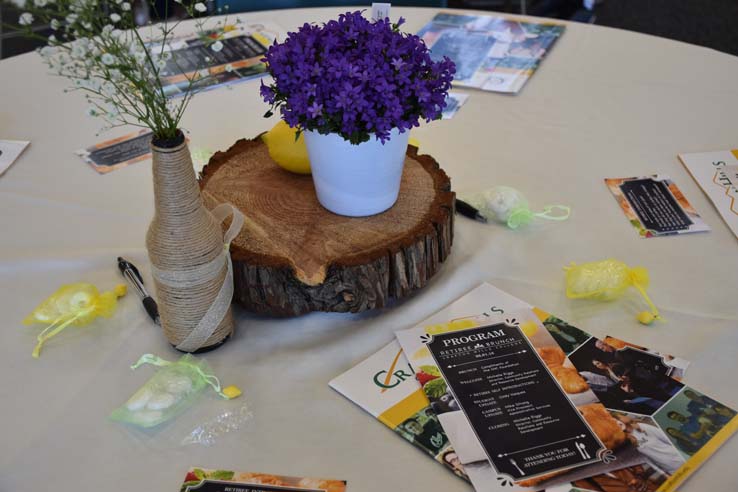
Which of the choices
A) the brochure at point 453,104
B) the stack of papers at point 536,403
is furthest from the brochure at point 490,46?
the stack of papers at point 536,403

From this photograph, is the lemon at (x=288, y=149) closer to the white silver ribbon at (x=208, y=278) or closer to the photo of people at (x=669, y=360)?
the white silver ribbon at (x=208, y=278)

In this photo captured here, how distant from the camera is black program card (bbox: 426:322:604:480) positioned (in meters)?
0.83

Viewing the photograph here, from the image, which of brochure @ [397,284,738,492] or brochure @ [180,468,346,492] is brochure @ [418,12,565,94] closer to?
brochure @ [397,284,738,492]

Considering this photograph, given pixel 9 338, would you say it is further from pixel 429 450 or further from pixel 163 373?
→ pixel 429 450

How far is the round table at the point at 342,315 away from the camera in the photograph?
33.7 inches

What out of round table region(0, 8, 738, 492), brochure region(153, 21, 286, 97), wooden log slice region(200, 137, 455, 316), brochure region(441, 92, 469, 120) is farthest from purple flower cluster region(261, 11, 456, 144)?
brochure region(153, 21, 286, 97)

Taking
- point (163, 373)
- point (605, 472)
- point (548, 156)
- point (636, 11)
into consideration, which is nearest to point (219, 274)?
point (163, 373)

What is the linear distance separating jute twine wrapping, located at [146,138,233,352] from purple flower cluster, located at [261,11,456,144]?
18cm

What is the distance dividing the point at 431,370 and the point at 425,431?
0.11 metres

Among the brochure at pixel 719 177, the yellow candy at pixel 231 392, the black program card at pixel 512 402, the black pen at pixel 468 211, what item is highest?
the brochure at pixel 719 177

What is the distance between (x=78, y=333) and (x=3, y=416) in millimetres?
169

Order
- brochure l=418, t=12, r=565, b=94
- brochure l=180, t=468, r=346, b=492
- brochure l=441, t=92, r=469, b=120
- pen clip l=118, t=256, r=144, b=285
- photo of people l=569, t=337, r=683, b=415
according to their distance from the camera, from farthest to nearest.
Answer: brochure l=418, t=12, r=565, b=94
brochure l=441, t=92, r=469, b=120
pen clip l=118, t=256, r=144, b=285
photo of people l=569, t=337, r=683, b=415
brochure l=180, t=468, r=346, b=492

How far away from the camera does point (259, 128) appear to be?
5.04ft

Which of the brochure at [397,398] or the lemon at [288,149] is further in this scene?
the lemon at [288,149]
